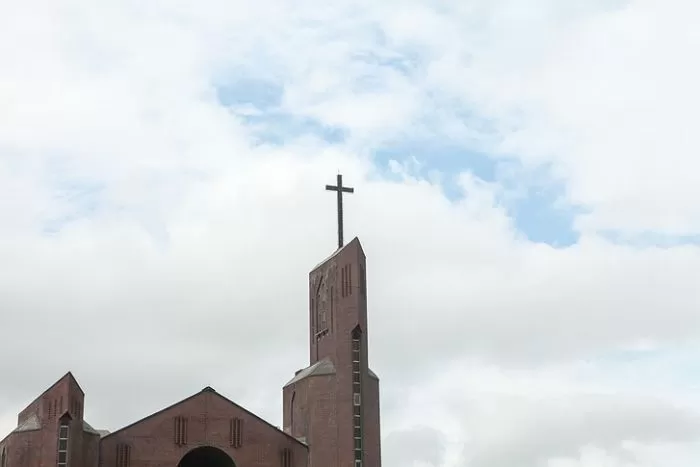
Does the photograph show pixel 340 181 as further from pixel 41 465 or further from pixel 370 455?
pixel 41 465

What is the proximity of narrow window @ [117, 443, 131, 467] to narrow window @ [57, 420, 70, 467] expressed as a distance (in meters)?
2.84

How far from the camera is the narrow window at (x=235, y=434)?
158ft

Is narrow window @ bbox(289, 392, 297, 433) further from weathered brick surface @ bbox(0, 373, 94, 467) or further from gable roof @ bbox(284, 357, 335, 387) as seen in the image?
weathered brick surface @ bbox(0, 373, 94, 467)

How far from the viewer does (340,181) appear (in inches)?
2074

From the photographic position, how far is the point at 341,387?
4731cm

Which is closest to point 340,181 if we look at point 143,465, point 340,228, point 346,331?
point 340,228

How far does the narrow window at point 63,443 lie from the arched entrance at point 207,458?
5.36 metres

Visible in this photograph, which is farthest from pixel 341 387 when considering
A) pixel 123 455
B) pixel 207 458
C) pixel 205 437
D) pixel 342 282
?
pixel 123 455

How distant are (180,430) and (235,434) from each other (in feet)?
7.89

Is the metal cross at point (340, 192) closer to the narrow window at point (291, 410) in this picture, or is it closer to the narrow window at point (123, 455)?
the narrow window at point (291, 410)

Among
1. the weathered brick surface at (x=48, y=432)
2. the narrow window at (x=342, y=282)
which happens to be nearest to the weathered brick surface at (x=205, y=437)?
the weathered brick surface at (x=48, y=432)

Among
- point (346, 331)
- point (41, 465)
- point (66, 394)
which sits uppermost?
point (346, 331)

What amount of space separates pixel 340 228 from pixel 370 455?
11.1 metres

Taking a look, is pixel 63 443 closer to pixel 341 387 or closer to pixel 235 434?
pixel 235 434
